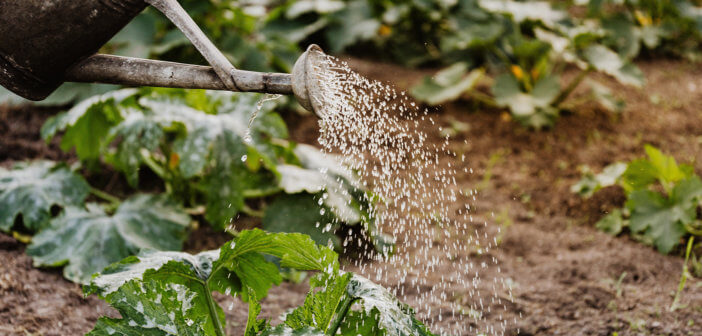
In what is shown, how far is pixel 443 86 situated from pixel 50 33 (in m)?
2.92

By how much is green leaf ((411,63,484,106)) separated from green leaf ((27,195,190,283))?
1.91m

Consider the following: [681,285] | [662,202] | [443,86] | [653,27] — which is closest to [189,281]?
[681,285]

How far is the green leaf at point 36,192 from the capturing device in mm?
2365

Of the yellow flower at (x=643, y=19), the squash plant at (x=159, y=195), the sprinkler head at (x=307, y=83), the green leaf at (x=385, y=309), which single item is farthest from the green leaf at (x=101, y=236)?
the yellow flower at (x=643, y=19)

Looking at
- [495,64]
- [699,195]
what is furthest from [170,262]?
[495,64]

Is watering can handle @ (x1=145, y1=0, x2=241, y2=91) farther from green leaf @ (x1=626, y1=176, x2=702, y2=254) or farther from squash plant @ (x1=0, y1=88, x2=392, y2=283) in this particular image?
green leaf @ (x1=626, y1=176, x2=702, y2=254)

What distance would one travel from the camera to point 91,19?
4.47 ft

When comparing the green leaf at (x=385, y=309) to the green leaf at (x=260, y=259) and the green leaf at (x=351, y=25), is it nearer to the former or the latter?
the green leaf at (x=260, y=259)

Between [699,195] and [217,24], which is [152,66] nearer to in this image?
[699,195]

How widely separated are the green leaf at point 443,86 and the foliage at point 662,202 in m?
1.37

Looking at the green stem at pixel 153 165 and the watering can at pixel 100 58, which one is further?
the green stem at pixel 153 165

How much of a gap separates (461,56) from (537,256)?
A: 6.96 ft

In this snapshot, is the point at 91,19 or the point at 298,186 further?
the point at 298,186

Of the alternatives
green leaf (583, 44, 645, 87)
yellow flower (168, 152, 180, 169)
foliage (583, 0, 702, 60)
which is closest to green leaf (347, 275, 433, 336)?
yellow flower (168, 152, 180, 169)
